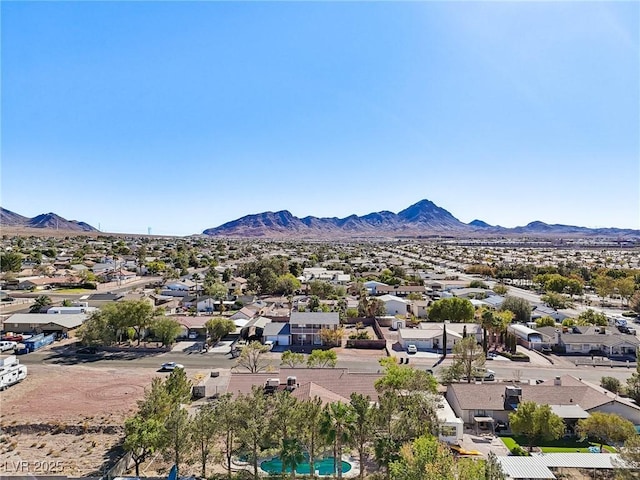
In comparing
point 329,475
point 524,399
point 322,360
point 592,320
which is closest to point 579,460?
point 524,399

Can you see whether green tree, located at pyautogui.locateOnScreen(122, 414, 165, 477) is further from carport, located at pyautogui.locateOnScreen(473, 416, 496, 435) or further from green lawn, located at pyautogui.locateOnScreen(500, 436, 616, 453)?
green lawn, located at pyautogui.locateOnScreen(500, 436, 616, 453)

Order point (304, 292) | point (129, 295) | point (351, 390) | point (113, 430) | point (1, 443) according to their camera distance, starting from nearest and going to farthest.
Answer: point (1, 443)
point (113, 430)
point (351, 390)
point (129, 295)
point (304, 292)

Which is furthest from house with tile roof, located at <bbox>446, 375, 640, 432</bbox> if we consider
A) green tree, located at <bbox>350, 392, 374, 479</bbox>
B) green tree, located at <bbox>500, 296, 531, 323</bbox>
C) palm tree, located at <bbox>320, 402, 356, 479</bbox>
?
green tree, located at <bbox>500, 296, 531, 323</bbox>

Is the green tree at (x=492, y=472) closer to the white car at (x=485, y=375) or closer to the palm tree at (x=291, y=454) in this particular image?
the palm tree at (x=291, y=454)

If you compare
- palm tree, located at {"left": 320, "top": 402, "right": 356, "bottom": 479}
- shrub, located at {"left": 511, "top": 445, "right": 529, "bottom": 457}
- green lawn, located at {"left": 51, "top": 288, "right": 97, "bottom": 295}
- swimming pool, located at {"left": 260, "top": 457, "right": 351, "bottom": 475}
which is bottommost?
swimming pool, located at {"left": 260, "top": 457, "right": 351, "bottom": 475}

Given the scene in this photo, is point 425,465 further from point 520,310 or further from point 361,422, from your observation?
point 520,310

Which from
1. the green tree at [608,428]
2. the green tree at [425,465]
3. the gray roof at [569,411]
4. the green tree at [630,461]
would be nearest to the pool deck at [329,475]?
the green tree at [425,465]

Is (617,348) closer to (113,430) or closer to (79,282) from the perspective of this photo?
(113,430)

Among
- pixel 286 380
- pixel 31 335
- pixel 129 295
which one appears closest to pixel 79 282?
pixel 129 295
